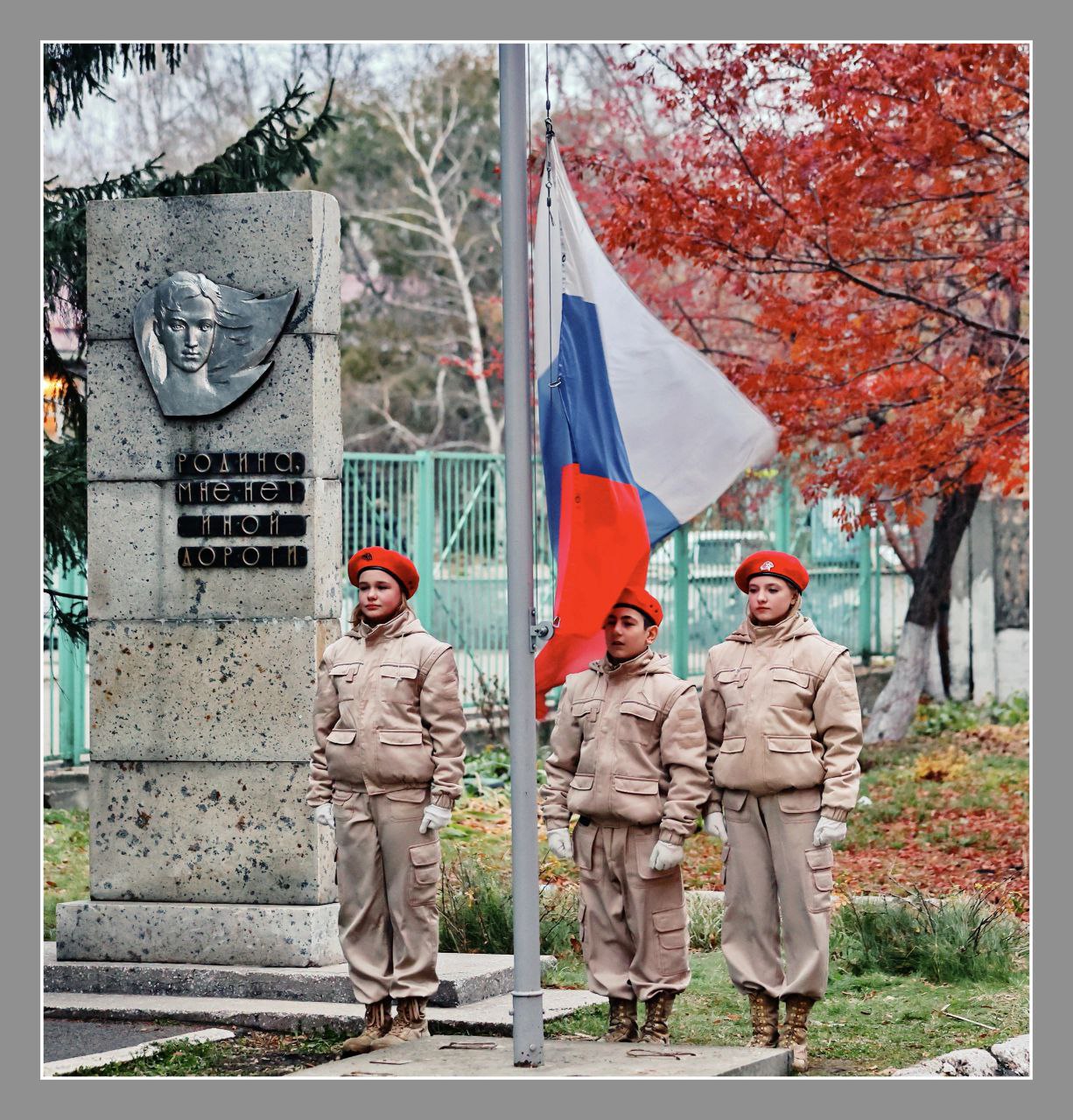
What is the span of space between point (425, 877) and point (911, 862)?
613 cm

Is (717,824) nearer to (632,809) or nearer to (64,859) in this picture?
(632,809)

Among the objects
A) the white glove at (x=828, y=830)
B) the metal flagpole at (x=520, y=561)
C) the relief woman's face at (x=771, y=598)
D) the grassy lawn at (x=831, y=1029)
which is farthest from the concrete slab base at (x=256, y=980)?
the relief woman's face at (x=771, y=598)

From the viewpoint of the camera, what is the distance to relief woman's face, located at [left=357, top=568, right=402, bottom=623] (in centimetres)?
765

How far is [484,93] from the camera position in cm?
3034

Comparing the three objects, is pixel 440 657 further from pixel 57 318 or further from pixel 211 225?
pixel 57 318

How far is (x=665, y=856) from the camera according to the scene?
7047 mm

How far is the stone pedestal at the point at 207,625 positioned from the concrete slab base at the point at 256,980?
0.12 metres

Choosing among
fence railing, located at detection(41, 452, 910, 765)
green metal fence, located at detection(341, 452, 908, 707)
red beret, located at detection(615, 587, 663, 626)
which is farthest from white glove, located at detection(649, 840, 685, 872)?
green metal fence, located at detection(341, 452, 908, 707)

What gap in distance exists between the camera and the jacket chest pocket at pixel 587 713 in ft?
24.2

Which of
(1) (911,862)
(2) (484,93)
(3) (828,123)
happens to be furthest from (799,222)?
(2) (484,93)

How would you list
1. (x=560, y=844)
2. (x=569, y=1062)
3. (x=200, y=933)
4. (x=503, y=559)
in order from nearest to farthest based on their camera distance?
(x=569, y=1062) < (x=560, y=844) < (x=200, y=933) < (x=503, y=559)

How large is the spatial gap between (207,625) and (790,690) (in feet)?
10.2

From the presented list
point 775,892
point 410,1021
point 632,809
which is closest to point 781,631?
point 632,809

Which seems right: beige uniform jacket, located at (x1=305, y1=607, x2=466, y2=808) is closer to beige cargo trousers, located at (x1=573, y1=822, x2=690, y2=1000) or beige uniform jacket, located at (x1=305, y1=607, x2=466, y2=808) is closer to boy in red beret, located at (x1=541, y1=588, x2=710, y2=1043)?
boy in red beret, located at (x1=541, y1=588, x2=710, y2=1043)
